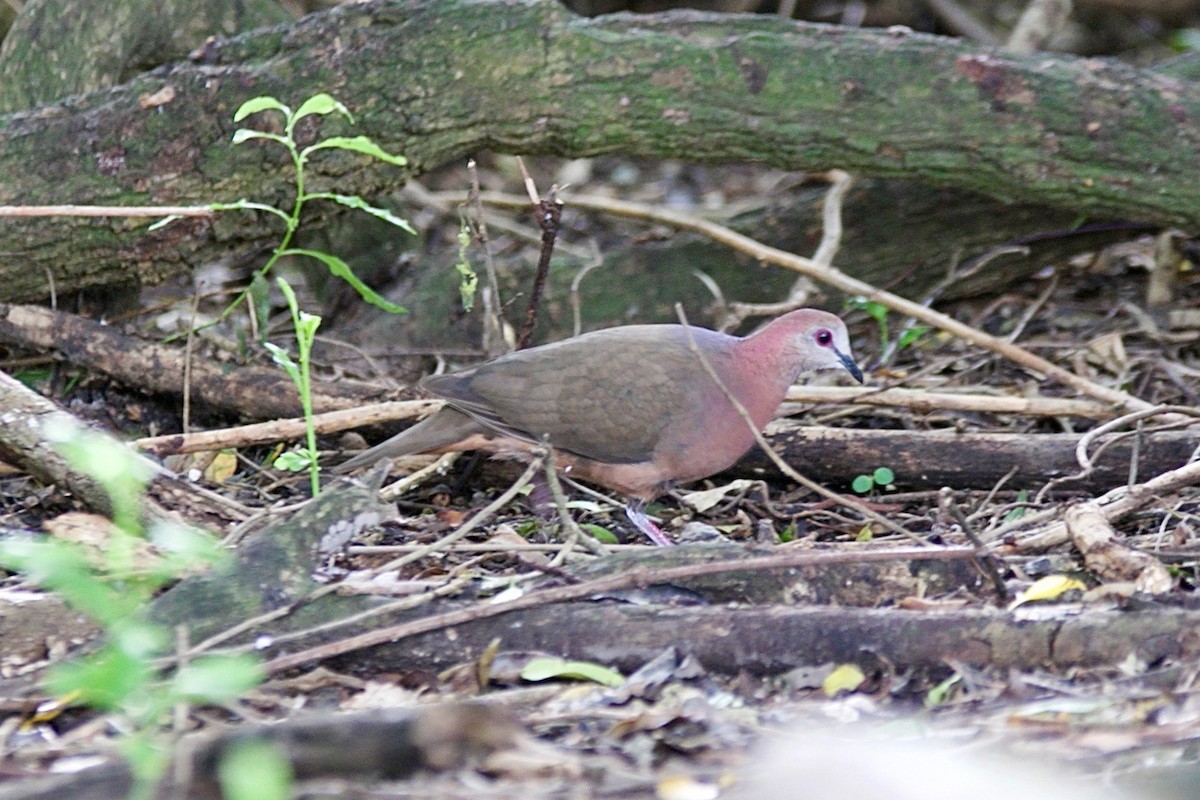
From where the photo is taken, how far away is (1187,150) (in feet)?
16.0

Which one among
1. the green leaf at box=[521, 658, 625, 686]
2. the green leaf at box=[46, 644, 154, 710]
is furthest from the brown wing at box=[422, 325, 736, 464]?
the green leaf at box=[46, 644, 154, 710]

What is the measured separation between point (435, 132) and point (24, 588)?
2.10 m

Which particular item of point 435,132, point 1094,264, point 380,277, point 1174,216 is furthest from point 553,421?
point 1094,264

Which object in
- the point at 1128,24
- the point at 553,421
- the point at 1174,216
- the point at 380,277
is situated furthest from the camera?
the point at 1128,24

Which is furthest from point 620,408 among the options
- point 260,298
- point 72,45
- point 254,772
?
point 254,772

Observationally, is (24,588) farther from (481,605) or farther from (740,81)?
(740,81)

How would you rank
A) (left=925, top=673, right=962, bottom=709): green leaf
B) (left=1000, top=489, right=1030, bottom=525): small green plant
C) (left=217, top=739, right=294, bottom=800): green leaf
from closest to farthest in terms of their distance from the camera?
1. (left=217, top=739, right=294, bottom=800): green leaf
2. (left=925, top=673, right=962, bottom=709): green leaf
3. (left=1000, top=489, right=1030, bottom=525): small green plant

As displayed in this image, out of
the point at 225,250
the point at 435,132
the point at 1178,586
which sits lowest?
the point at 1178,586

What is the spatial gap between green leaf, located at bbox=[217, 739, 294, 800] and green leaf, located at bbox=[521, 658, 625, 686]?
0.69 metres

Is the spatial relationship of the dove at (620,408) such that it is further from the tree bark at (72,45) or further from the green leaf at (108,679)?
the green leaf at (108,679)

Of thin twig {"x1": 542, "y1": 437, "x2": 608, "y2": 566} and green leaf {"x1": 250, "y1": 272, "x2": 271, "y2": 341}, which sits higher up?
green leaf {"x1": 250, "y1": 272, "x2": 271, "y2": 341}

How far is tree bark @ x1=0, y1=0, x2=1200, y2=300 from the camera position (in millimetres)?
4438

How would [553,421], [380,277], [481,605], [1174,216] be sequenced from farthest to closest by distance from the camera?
[380,277] → [1174,216] → [553,421] → [481,605]

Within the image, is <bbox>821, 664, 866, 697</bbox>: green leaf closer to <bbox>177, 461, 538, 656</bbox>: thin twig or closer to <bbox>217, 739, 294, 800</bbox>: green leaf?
<bbox>177, 461, 538, 656</bbox>: thin twig
